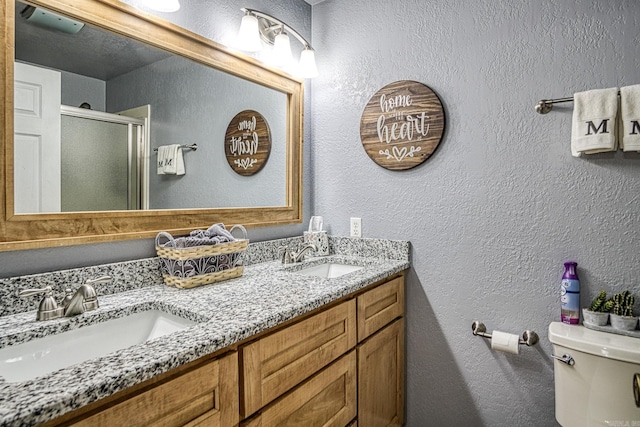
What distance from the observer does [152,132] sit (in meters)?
1.42

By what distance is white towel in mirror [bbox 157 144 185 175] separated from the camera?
144 cm

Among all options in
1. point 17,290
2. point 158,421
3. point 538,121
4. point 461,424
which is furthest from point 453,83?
point 17,290

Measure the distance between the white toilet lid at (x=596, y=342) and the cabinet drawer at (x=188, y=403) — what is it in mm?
1188

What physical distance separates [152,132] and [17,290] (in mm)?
690

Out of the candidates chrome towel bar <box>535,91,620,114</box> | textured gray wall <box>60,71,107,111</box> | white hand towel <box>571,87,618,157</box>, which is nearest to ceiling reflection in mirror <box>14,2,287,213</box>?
textured gray wall <box>60,71,107,111</box>

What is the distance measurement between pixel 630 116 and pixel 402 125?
0.90 m

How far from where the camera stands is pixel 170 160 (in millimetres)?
1478

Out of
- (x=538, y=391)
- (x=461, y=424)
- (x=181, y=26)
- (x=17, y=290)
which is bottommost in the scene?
(x=461, y=424)

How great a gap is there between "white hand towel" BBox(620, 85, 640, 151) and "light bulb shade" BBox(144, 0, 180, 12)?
1677mm

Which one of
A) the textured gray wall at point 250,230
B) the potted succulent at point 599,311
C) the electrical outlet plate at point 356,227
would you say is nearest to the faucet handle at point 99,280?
the textured gray wall at point 250,230

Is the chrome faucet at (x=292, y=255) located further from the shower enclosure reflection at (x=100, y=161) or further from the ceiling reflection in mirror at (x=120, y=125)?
the shower enclosure reflection at (x=100, y=161)

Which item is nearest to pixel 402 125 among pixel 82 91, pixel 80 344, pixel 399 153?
pixel 399 153

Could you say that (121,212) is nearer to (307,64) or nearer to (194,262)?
(194,262)

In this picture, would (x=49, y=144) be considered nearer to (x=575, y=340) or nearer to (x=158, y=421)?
(x=158, y=421)
